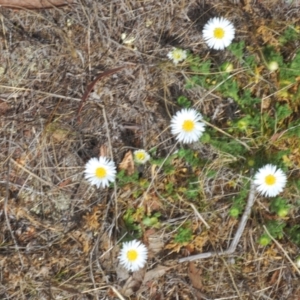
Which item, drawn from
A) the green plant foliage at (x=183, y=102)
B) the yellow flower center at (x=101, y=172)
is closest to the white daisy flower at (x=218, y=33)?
the green plant foliage at (x=183, y=102)

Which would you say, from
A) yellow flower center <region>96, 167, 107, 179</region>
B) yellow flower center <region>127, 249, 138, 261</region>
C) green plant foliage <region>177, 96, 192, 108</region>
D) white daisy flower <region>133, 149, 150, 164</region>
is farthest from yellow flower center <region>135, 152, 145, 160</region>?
yellow flower center <region>127, 249, 138, 261</region>

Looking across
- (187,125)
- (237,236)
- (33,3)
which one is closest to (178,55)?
(187,125)

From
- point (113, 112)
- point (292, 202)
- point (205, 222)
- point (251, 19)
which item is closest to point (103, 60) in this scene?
point (113, 112)

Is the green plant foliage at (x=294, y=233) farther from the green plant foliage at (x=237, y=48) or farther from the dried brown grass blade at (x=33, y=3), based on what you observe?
the dried brown grass blade at (x=33, y=3)

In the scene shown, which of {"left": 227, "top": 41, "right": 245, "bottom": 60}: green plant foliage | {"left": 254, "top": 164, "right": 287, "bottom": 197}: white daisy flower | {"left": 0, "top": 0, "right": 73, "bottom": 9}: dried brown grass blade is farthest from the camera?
{"left": 0, "top": 0, "right": 73, "bottom": 9}: dried brown grass blade

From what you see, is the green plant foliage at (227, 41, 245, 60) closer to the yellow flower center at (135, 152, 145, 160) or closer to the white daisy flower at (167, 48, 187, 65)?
the white daisy flower at (167, 48, 187, 65)

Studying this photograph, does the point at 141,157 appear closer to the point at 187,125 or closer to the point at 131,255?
the point at 187,125
